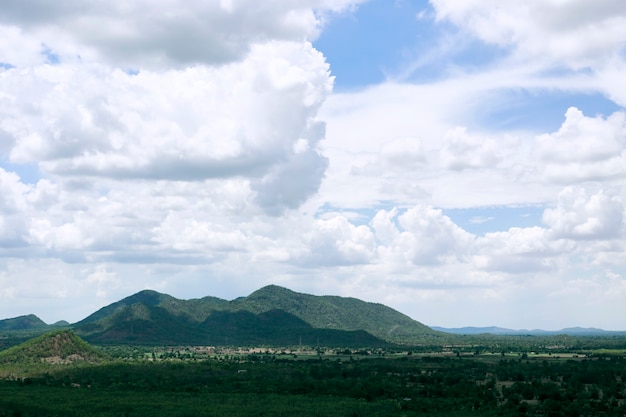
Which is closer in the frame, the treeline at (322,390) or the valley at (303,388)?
the treeline at (322,390)

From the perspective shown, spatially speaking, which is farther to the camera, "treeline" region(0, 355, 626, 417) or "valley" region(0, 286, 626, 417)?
"valley" region(0, 286, 626, 417)

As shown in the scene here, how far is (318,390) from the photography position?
454 ft

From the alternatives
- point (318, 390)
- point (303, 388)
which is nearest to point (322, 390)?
point (318, 390)

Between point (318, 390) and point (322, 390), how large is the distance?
741 mm

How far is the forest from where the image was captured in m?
113

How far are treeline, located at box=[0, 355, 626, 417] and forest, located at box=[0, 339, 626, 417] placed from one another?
183 millimetres

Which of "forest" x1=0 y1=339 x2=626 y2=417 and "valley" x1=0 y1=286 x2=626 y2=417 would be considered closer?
"forest" x1=0 y1=339 x2=626 y2=417

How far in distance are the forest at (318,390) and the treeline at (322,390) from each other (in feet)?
0.60

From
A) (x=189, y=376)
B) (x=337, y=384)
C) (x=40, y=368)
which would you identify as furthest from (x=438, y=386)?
(x=40, y=368)

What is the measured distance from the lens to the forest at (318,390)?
112812 mm

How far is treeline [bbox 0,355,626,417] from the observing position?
113 m

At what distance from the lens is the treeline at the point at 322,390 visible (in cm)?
11288

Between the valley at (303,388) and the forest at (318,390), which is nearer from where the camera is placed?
the forest at (318,390)

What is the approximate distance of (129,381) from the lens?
153m
